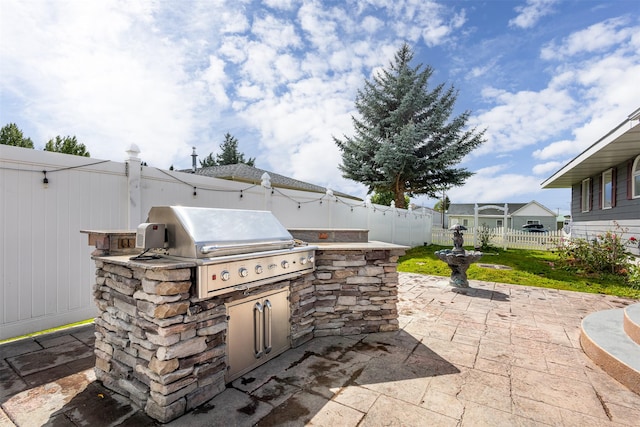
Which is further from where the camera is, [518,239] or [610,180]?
[518,239]

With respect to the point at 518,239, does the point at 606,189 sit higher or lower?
higher

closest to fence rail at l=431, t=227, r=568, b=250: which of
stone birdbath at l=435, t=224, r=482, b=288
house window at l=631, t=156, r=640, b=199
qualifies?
house window at l=631, t=156, r=640, b=199

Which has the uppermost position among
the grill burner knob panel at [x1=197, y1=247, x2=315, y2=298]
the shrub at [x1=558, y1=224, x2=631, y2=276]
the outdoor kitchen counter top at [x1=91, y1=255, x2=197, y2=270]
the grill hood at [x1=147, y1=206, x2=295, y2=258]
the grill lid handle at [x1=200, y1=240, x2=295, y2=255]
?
the grill hood at [x1=147, y1=206, x2=295, y2=258]

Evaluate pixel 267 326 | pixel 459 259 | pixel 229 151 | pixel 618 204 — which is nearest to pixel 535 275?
pixel 459 259

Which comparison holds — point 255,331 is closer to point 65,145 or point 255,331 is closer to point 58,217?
point 58,217

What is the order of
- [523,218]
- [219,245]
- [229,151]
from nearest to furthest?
[219,245] → [229,151] → [523,218]

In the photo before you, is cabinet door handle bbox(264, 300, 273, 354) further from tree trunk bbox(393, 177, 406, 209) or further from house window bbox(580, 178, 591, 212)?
house window bbox(580, 178, 591, 212)

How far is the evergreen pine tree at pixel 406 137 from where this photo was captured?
13242mm

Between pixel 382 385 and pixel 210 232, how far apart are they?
1803 mm

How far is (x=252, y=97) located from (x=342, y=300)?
624cm

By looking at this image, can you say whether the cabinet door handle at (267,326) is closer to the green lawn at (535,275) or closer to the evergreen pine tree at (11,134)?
the green lawn at (535,275)

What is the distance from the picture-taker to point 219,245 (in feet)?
6.75

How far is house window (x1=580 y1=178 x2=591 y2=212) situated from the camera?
10.4 metres

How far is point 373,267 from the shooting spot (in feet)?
11.1
